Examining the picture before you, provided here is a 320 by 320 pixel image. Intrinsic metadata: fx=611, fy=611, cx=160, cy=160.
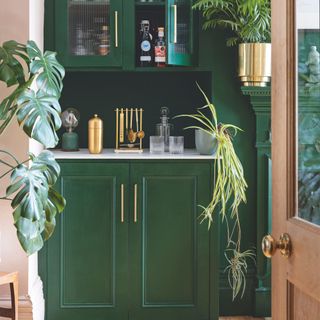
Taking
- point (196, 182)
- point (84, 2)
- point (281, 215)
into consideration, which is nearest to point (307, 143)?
point (281, 215)

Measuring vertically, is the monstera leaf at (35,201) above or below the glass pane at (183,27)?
below

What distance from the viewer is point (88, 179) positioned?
3.61 meters

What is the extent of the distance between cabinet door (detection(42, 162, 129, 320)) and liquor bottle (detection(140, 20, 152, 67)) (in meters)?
0.73

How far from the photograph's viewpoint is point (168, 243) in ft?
11.9

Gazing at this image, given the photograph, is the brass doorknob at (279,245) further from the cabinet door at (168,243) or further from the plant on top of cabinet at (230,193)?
the cabinet door at (168,243)

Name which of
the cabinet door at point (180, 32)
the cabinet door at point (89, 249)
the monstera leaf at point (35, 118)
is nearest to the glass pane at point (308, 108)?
the monstera leaf at point (35, 118)

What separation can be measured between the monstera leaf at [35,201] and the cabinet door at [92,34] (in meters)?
0.91

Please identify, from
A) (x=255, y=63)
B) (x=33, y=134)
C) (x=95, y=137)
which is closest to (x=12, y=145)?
(x=95, y=137)

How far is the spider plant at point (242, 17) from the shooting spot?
3.53 meters

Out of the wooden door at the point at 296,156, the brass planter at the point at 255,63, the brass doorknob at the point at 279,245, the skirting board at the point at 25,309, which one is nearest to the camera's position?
the wooden door at the point at 296,156

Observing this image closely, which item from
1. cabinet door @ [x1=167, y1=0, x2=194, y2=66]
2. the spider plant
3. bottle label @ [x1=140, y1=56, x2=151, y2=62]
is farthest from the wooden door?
bottle label @ [x1=140, y1=56, x2=151, y2=62]

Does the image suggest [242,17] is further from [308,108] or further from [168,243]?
[308,108]

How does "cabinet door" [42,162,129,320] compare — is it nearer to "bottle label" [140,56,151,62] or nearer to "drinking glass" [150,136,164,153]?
"drinking glass" [150,136,164,153]

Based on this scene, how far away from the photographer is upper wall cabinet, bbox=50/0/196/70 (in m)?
3.78
